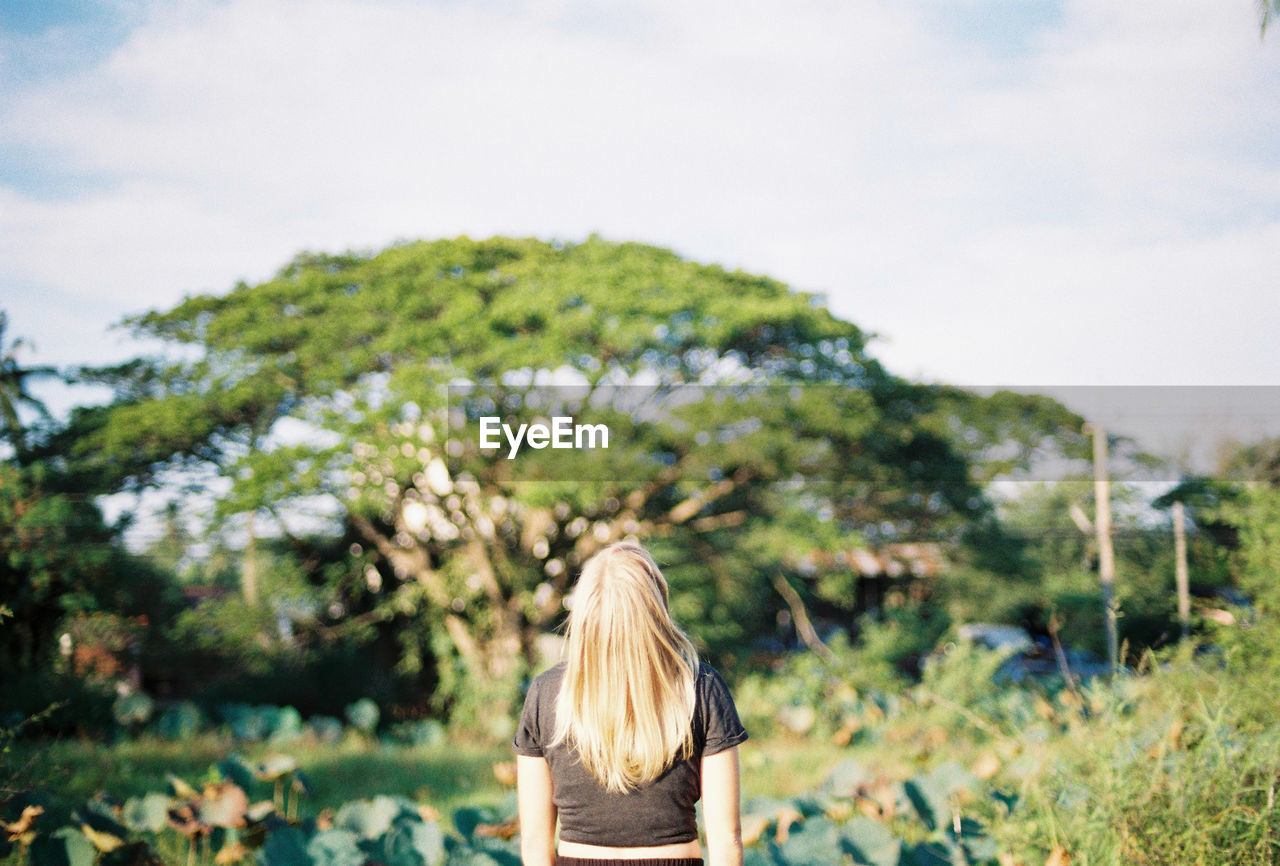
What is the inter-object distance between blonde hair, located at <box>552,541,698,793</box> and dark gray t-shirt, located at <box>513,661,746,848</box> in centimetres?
4

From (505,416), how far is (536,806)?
10432 mm

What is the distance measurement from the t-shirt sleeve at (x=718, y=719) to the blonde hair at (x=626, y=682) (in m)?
0.04

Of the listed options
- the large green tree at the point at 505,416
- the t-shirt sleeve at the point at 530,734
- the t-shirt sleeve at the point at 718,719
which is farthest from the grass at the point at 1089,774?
the large green tree at the point at 505,416

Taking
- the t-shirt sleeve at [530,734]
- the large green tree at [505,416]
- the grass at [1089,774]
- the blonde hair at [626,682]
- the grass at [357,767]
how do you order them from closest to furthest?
the blonde hair at [626,682], the t-shirt sleeve at [530,734], the grass at [1089,774], the grass at [357,767], the large green tree at [505,416]

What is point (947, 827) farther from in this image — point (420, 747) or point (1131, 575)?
point (1131, 575)

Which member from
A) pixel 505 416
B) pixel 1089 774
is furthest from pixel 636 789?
pixel 505 416

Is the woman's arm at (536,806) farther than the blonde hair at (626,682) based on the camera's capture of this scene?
Yes

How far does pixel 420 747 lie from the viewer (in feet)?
34.4

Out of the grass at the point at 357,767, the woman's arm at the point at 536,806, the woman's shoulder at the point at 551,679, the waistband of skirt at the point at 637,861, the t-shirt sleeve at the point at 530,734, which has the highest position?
the woman's shoulder at the point at 551,679

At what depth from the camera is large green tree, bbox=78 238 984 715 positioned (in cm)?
1225

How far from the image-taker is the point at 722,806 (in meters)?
2.26

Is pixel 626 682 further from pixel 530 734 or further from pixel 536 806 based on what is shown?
pixel 536 806

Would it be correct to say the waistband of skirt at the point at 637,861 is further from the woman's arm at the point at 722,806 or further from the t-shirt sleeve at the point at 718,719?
the t-shirt sleeve at the point at 718,719

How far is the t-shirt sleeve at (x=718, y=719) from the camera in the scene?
2250 mm
